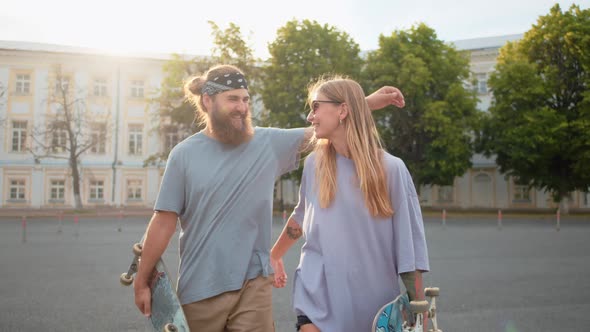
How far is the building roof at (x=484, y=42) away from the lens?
182 ft

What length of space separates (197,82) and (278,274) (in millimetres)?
1190

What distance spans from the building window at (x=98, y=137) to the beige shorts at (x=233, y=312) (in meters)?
43.9

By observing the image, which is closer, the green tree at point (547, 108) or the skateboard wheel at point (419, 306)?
the skateboard wheel at point (419, 306)

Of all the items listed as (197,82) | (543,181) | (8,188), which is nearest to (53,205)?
(8,188)

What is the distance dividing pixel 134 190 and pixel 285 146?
50.4 metres

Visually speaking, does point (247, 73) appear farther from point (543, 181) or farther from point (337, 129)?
point (337, 129)

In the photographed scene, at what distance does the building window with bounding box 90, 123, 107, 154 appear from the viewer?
4691 cm

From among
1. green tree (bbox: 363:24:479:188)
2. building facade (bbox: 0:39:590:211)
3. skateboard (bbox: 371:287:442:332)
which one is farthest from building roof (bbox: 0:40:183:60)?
skateboard (bbox: 371:287:442:332)

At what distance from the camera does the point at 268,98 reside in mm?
38562

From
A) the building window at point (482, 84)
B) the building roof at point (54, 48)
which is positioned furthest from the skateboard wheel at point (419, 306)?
the building window at point (482, 84)

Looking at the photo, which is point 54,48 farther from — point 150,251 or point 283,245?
point 150,251

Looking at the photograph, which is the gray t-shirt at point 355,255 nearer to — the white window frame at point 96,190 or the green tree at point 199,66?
the green tree at point 199,66

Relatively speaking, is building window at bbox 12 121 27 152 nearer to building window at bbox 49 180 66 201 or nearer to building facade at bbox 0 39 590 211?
building facade at bbox 0 39 590 211

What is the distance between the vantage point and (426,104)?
39.3 metres
